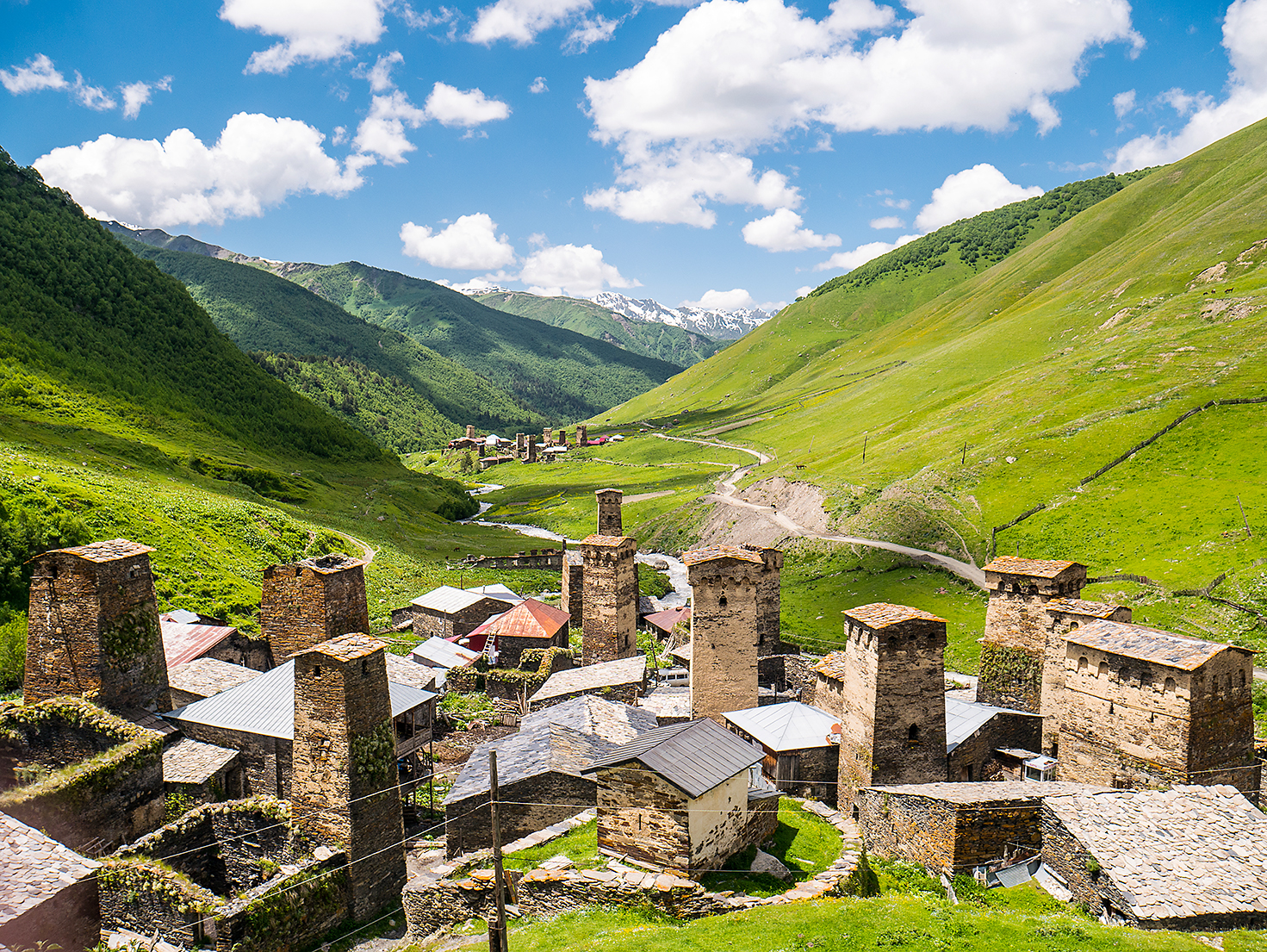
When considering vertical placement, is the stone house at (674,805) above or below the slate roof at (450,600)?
above

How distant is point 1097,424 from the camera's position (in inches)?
3051

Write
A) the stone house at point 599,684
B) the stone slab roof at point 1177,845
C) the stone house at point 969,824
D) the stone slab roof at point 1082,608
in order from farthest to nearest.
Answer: the stone house at point 599,684, the stone slab roof at point 1082,608, the stone house at point 969,824, the stone slab roof at point 1177,845

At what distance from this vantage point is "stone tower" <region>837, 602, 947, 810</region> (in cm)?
2278

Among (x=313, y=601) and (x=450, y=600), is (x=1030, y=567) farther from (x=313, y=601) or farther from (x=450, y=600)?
(x=450, y=600)

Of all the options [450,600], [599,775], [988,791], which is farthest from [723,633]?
[450,600]

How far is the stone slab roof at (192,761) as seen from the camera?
22781mm

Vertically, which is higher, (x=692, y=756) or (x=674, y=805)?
(x=692, y=756)

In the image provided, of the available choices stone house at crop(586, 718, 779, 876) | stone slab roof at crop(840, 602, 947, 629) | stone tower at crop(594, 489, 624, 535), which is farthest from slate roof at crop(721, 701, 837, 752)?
stone tower at crop(594, 489, 624, 535)

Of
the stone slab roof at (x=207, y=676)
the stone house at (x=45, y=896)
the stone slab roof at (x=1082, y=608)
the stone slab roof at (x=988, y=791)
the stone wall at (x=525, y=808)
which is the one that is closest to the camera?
the stone house at (x=45, y=896)

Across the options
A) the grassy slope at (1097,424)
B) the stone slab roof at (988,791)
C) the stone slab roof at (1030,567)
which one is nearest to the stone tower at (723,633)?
the stone slab roof at (988,791)

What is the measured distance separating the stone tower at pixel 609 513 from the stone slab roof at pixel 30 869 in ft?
122

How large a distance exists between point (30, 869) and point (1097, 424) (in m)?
89.3

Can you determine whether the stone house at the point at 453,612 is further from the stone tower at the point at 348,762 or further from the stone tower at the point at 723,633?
the stone tower at the point at 348,762

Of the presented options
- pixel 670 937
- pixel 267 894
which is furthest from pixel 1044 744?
pixel 267 894
